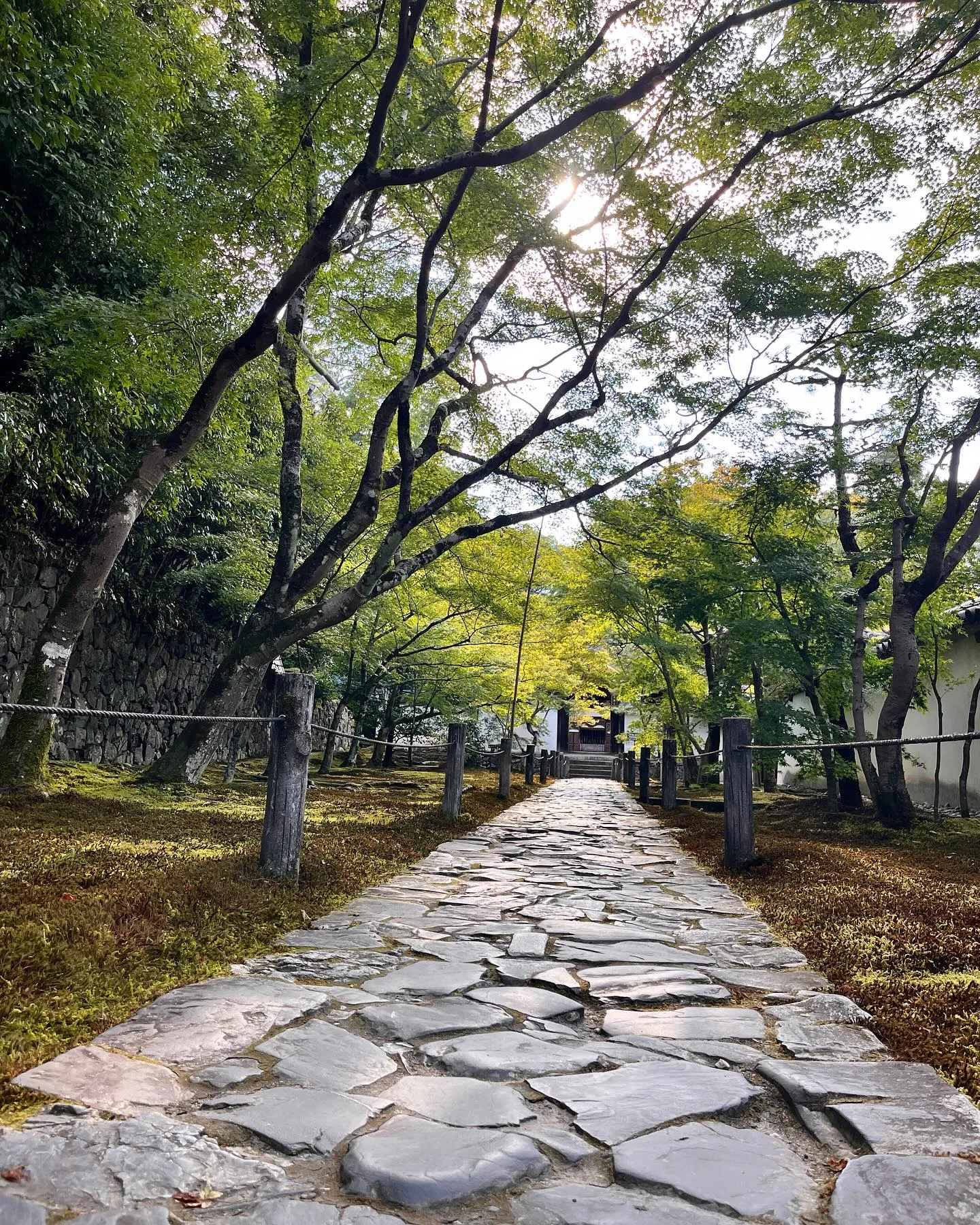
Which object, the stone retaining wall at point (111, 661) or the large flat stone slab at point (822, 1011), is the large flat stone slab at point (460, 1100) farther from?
the stone retaining wall at point (111, 661)

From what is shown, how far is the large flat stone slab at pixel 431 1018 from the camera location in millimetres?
2664

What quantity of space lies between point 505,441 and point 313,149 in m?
4.60

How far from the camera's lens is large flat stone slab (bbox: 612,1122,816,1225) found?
164cm

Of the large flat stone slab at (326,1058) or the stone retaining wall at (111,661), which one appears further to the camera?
the stone retaining wall at (111,661)

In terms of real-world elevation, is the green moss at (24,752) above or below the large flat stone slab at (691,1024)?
above

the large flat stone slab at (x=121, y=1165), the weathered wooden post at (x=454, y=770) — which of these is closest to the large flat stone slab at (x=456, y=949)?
the large flat stone slab at (x=121, y=1165)

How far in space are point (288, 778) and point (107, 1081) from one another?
2656 mm

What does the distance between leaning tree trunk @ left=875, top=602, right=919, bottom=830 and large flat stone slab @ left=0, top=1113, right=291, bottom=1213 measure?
973cm

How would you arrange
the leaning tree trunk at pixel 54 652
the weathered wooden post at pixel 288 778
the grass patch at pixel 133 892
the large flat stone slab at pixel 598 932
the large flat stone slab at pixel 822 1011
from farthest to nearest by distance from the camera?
1. the leaning tree trunk at pixel 54 652
2. the weathered wooden post at pixel 288 778
3. the large flat stone slab at pixel 598 932
4. the large flat stone slab at pixel 822 1011
5. the grass patch at pixel 133 892

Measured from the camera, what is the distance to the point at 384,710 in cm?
1975

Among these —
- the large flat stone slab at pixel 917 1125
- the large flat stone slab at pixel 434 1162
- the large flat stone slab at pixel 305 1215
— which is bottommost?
the large flat stone slab at pixel 434 1162

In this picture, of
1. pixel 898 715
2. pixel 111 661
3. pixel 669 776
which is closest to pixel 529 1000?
pixel 898 715

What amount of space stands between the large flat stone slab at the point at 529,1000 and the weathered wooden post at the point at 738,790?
126 inches

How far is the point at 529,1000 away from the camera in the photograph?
306cm
